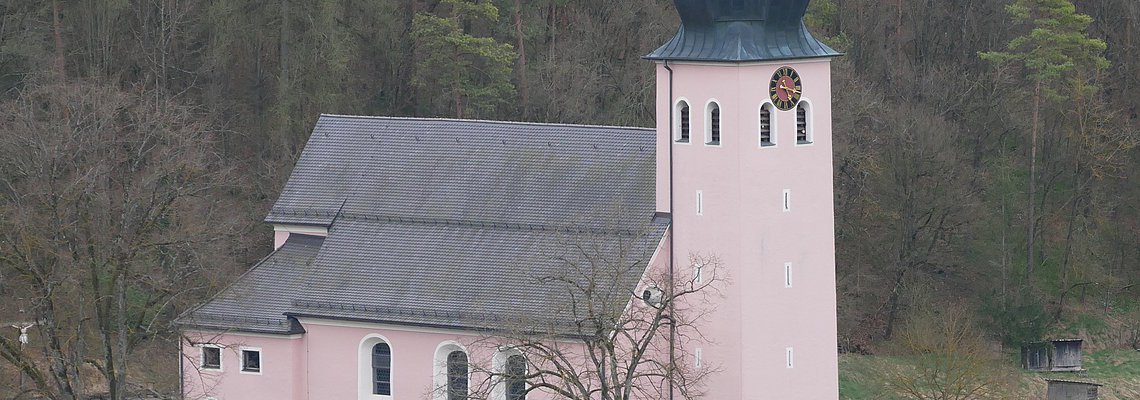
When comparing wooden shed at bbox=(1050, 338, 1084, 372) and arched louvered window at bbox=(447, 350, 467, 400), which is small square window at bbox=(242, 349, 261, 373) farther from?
wooden shed at bbox=(1050, 338, 1084, 372)

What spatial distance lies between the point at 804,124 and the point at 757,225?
225 centimetres

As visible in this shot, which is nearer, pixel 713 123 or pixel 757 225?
pixel 757 225

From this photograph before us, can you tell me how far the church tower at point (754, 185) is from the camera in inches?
1981

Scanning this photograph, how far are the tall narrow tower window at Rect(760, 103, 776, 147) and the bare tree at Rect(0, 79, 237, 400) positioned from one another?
11.2 metres

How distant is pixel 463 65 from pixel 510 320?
22.5 metres

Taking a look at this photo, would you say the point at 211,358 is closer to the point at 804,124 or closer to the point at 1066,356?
the point at 804,124

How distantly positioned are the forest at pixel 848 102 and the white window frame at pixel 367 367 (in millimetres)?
9134

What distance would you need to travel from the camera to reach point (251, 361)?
54156 mm

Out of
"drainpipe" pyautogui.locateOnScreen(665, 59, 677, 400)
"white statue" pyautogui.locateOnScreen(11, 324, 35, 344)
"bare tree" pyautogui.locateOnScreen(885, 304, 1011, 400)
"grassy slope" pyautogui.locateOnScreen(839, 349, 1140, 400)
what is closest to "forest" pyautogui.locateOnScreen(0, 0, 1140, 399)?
"bare tree" pyautogui.locateOnScreen(885, 304, 1011, 400)

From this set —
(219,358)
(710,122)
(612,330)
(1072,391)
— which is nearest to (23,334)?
(219,358)

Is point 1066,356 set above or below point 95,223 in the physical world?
below

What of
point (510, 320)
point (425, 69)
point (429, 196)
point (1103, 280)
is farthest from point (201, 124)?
point (1103, 280)

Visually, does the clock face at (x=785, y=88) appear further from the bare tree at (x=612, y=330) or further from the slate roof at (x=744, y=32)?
the bare tree at (x=612, y=330)

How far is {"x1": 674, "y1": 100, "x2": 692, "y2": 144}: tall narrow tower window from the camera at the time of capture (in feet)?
167
